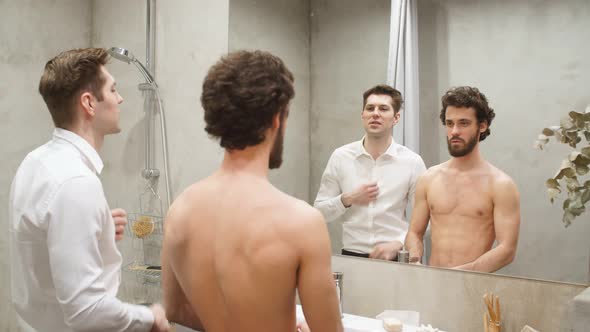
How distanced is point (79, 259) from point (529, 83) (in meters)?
1.40

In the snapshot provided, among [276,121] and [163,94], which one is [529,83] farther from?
[163,94]

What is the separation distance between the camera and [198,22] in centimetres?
224

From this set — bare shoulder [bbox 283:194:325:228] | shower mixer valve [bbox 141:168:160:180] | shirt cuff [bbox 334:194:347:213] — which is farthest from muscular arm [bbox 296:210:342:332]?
shower mixer valve [bbox 141:168:160:180]

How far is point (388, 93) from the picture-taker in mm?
1829

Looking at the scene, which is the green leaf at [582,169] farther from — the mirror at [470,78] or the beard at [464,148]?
the beard at [464,148]

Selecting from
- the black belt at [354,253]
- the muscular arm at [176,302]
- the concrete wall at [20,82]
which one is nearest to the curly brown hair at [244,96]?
the muscular arm at [176,302]

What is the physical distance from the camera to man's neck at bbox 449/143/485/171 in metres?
1.64

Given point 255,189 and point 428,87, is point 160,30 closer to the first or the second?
point 428,87

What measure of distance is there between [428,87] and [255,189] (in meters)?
0.96

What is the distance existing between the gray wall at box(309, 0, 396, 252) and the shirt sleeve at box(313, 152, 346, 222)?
0.03 metres

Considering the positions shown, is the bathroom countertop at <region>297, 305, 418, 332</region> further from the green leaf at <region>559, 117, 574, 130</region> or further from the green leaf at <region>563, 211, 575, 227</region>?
the green leaf at <region>559, 117, 574, 130</region>

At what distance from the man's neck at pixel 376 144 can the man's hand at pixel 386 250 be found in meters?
0.33

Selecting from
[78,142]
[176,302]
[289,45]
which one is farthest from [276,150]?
[289,45]

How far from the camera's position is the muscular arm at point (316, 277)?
0.95 meters
